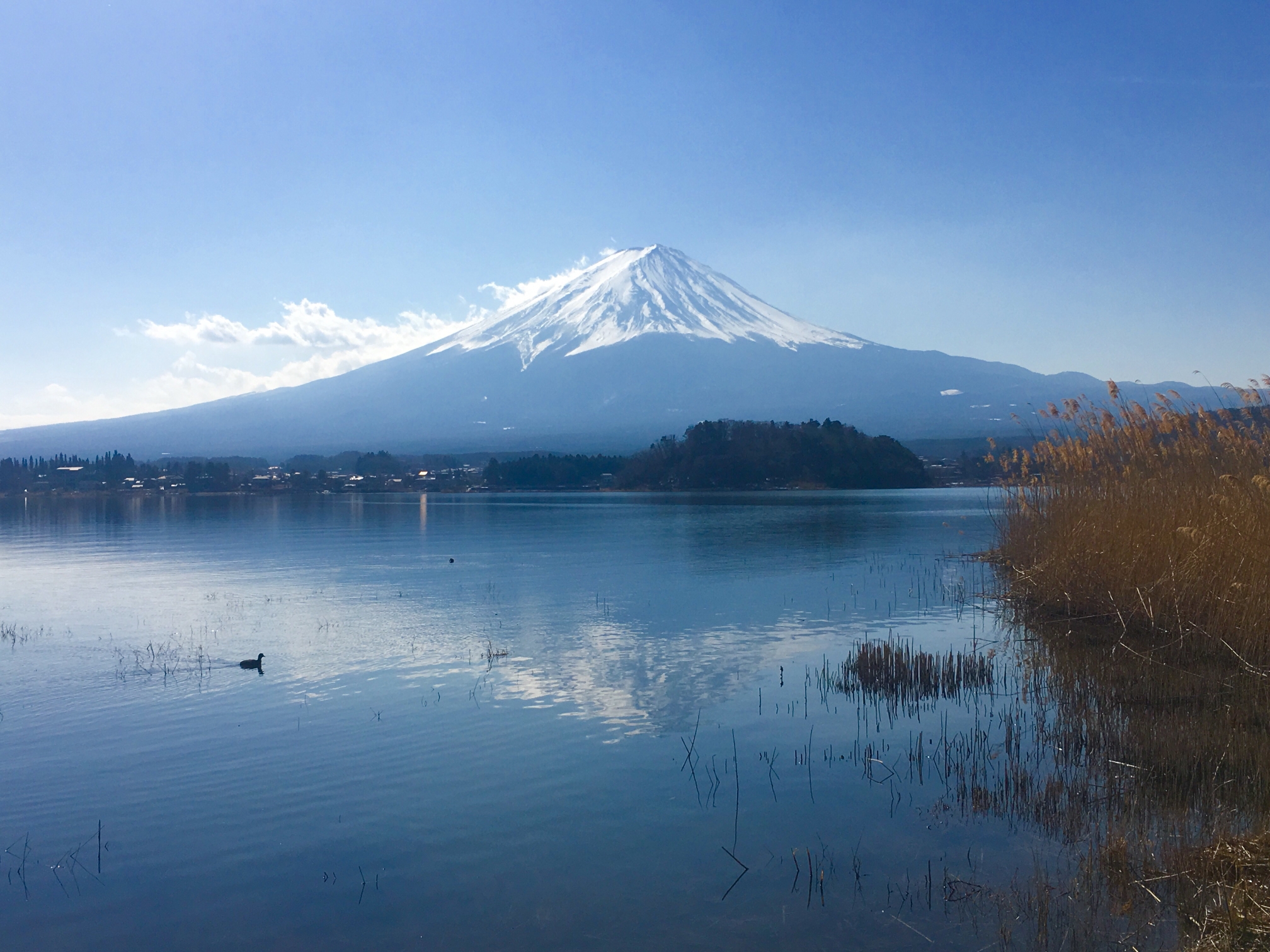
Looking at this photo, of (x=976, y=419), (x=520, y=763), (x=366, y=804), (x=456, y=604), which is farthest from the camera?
(x=976, y=419)

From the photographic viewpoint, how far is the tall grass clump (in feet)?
28.8

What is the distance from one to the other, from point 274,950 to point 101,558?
2583cm

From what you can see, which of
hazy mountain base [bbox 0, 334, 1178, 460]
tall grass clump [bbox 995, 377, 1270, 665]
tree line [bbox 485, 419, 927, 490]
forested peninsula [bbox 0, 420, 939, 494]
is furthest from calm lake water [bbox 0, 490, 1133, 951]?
hazy mountain base [bbox 0, 334, 1178, 460]

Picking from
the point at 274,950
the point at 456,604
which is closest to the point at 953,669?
the point at 274,950

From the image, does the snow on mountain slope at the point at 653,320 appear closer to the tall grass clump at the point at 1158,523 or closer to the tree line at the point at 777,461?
the tree line at the point at 777,461

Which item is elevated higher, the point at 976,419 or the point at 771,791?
the point at 976,419

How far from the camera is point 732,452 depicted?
84.2 metres

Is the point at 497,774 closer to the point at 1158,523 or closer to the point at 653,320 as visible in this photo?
the point at 1158,523

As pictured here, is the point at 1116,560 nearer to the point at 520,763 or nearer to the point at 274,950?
the point at 520,763

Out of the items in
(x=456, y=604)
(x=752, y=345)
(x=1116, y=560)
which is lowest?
(x=456, y=604)

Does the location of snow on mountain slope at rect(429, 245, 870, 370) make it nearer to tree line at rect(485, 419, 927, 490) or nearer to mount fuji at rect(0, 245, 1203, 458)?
mount fuji at rect(0, 245, 1203, 458)

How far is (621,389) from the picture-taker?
168375mm

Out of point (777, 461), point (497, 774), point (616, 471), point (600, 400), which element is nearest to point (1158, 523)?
point (497, 774)

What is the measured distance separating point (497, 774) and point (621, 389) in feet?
532
